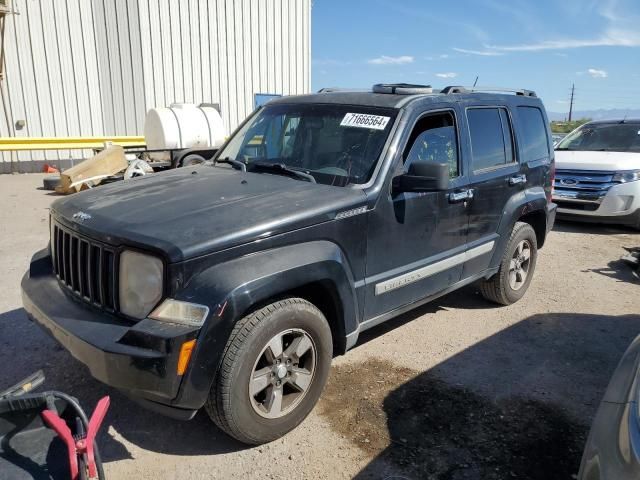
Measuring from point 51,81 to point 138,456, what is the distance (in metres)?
14.4

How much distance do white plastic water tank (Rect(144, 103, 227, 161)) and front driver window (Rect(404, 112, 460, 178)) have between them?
29.3ft

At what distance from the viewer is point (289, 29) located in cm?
1895

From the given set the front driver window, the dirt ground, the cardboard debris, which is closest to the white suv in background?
the dirt ground

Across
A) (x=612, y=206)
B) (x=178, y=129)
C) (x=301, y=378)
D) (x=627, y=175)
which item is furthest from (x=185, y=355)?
(x=178, y=129)

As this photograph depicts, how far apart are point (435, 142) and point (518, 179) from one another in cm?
128

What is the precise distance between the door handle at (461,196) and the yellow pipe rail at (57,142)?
11.0 meters

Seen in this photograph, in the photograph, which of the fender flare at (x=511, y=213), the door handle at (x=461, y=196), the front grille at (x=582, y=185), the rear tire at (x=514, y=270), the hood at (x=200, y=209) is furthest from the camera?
the front grille at (x=582, y=185)

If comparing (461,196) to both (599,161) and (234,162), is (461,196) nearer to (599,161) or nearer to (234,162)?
(234,162)

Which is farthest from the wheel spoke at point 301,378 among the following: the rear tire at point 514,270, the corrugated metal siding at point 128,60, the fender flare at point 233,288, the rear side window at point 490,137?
the corrugated metal siding at point 128,60

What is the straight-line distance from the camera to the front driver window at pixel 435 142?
364 cm

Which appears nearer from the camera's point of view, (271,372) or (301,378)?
(271,372)

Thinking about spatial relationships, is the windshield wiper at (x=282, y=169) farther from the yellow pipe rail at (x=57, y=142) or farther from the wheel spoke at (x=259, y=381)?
the yellow pipe rail at (x=57, y=142)

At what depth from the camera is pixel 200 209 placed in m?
2.88

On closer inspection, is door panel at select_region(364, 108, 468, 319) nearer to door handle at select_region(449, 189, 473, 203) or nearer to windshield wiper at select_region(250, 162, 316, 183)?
door handle at select_region(449, 189, 473, 203)
